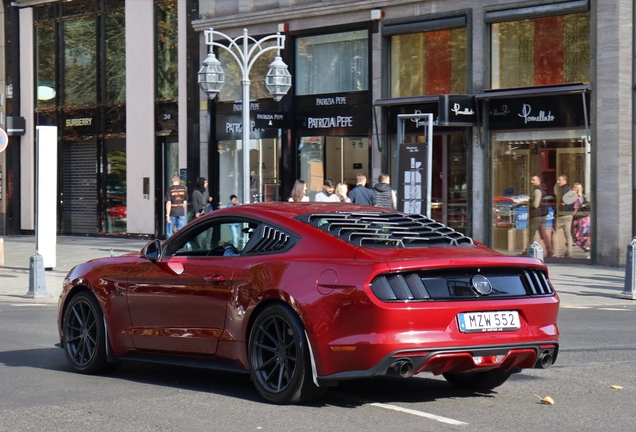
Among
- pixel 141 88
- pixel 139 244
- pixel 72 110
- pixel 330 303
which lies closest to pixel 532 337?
pixel 330 303

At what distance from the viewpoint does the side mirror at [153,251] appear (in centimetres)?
838

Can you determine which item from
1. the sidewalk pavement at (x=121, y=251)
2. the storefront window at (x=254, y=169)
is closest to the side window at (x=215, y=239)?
the sidewalk pavement at (x=121, y=251)

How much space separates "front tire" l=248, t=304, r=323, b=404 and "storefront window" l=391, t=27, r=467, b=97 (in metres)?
18.1

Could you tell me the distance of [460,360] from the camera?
22.8 feet

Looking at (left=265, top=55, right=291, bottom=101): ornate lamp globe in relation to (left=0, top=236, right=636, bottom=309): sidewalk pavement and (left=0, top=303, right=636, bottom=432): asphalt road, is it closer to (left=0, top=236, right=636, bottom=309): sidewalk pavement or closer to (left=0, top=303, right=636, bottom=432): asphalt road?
(left=0, top=236, right=636, bottom=309): sidewalk pavement

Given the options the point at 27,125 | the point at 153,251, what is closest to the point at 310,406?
the point at 153,251

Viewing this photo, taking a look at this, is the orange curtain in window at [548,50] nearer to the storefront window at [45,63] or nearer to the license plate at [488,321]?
the license plate at [488,321]

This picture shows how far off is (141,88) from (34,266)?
16719 mm

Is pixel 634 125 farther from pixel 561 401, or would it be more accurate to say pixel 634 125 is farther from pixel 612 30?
pixel 561 401

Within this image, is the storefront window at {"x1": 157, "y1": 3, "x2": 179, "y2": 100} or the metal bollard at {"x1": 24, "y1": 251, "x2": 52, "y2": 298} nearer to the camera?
the metal bollard at {"x1": 24, "y1": 251, "x2": 52, "y2": 298}

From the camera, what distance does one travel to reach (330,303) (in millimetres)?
6938

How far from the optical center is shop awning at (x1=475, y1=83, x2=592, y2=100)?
22078 millimetres

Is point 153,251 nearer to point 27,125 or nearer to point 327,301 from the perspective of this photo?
point 327,301

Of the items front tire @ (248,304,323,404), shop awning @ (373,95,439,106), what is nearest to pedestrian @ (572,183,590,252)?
shop awning @ (373,95,439,106)
